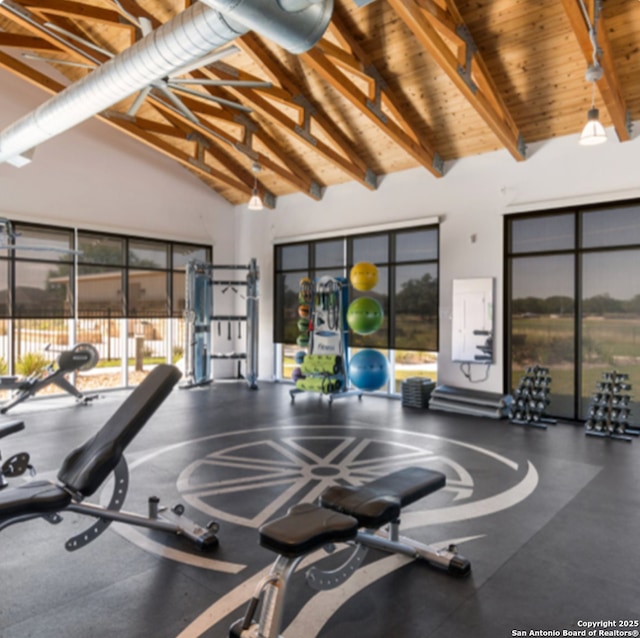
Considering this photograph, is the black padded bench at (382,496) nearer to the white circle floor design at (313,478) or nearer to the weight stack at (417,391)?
the white circle floor design at (313,478)

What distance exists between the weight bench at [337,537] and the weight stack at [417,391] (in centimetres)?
467

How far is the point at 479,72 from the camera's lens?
5.68m

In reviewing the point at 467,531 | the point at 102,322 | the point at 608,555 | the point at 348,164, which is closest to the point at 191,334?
the point at 102,322

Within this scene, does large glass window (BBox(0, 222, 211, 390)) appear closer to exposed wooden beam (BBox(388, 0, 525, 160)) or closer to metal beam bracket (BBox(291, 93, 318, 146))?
metal beam bracket (BBox(291, 93, 318, 146))

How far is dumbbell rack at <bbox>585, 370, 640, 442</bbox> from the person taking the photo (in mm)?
5871

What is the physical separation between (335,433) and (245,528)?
2695mm

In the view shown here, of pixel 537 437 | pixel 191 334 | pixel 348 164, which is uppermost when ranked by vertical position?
pixel 348 164

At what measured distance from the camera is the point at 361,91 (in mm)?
6348

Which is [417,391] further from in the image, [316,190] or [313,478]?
[316,190]

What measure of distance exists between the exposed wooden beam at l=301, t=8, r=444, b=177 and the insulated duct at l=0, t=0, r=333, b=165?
5.25ft

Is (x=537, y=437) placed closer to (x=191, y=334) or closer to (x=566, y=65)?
(x=566, y=65)

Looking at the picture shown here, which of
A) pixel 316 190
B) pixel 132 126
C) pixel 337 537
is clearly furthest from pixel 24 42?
pixel 337 537

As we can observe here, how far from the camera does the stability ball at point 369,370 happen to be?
7617 millimetres

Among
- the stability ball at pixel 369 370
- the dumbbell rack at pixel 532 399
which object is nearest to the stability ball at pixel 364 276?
the stability ball at pixel 369 370
